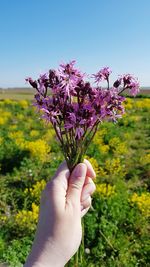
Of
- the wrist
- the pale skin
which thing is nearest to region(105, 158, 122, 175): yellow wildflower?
the pale skin

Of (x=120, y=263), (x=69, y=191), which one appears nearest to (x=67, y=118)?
(x=69, y=191)

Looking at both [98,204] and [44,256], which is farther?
[98,204]

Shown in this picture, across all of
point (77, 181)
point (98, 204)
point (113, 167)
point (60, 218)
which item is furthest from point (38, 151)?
point (60, 218)

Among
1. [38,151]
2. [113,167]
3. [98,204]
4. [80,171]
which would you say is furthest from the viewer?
[38,151]

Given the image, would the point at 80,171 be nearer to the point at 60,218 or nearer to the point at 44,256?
the point at 60,218

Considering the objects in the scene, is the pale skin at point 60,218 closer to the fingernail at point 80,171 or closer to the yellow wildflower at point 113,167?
the fingernail at point 80,171

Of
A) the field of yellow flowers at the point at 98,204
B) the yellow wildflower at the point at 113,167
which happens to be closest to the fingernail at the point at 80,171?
the field of yellow flowers at the point at 98,204

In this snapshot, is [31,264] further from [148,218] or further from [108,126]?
[108,126]

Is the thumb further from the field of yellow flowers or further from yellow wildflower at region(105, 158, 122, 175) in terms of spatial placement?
yellow wildflower at region(105, 158, 122, 175)
